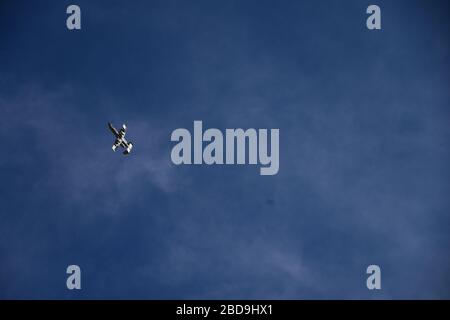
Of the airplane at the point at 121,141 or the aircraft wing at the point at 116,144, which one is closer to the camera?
the airplane at the point at 121,141

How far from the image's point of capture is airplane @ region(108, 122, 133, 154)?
86312 mm

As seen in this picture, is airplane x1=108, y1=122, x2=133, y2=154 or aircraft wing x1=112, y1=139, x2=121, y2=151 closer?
airplane x1=108, y1=122, x2=133, y2=154

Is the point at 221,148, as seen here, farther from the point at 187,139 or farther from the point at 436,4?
the point at 436,4

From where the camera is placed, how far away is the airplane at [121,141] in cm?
8631

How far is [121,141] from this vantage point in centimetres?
8631

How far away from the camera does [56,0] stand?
283 ft

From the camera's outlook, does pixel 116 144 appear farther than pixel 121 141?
Yes

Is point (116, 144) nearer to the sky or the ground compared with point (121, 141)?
nearer to the ground
